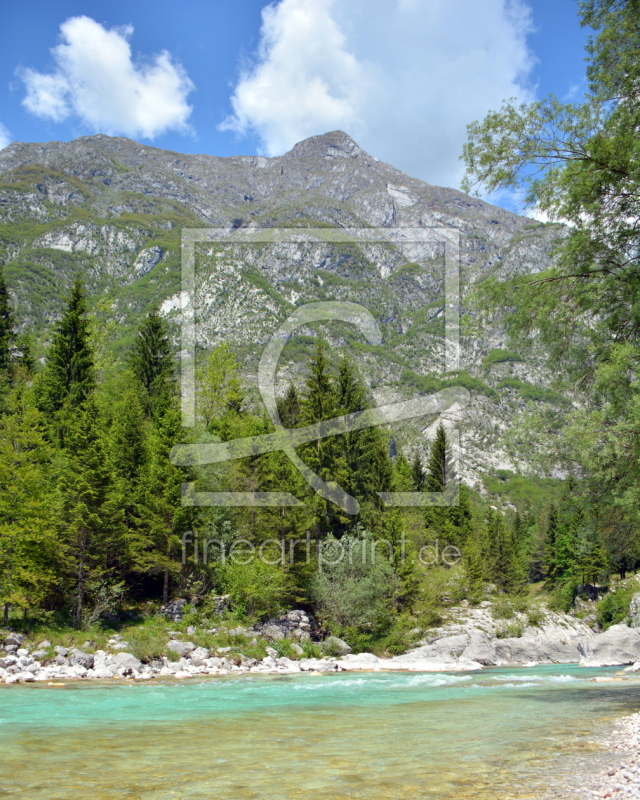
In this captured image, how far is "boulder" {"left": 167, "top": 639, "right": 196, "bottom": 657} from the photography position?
1152 inches

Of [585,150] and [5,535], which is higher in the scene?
[585,150]

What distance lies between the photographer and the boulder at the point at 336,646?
34.7 meters

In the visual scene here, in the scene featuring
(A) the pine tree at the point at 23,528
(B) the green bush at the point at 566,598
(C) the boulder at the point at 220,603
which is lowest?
(B) the green bush at the point at 566,598

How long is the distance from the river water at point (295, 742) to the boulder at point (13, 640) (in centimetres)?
546

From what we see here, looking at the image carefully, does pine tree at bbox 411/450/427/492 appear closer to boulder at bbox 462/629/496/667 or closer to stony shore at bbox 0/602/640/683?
stony shore at bbox 0/602/640/683

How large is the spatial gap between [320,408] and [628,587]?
43754mm

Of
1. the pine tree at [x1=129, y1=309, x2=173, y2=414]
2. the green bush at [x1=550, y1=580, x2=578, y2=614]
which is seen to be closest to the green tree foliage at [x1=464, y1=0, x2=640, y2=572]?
the pine tree at [x1=129, y1=309, x2=173, y2=414]

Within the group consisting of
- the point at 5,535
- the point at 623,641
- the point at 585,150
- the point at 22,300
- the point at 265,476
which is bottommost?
the point at 623,641

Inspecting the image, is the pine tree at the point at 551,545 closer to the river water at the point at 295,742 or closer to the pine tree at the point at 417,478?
the pine tree at the point at 417,478

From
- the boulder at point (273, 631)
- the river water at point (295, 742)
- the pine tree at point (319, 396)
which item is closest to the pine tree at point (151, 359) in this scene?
the pine tree at point (319, 396)

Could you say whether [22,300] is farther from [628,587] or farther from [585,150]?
[585,150]

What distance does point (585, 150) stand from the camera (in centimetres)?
1309

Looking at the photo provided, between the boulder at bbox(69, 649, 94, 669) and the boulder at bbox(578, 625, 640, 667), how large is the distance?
35021mm

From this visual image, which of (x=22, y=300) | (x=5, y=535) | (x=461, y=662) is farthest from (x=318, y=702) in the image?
(x=22, y=300)
